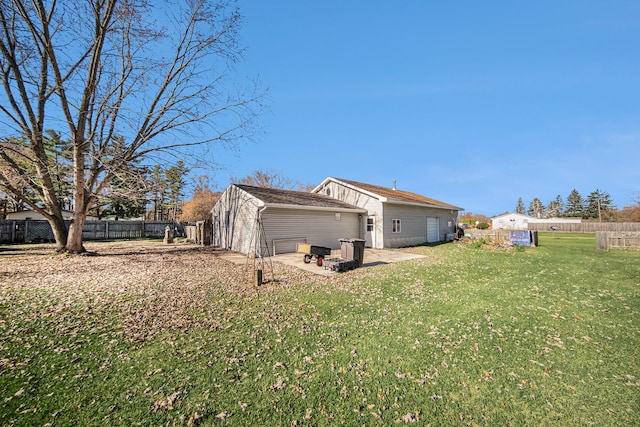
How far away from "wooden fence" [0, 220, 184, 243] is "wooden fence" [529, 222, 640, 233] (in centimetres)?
5410

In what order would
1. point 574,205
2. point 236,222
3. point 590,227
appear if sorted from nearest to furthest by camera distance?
point 236,222 < point 590,227 < point 574,205

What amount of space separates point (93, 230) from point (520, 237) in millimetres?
34217

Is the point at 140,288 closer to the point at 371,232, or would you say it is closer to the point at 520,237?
the point at 371,232

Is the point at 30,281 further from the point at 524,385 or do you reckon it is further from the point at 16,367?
the point at 524,385

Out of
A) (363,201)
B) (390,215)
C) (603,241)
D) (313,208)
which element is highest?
(363,201)

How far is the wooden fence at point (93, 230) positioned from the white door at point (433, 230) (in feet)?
81.1

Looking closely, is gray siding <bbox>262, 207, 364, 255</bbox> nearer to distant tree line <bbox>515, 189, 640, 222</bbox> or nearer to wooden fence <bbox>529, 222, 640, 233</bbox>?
wooden fence <bbox>529, 222, 640, 233</bbox>

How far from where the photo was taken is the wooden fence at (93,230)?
18.3 m

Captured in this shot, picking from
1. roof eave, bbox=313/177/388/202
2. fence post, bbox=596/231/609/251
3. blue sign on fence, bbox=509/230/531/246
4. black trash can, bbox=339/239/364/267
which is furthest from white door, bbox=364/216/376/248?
fence post, bbox=596/231/609/251

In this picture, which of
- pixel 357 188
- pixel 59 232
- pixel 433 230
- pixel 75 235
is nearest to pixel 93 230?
pixel 59 232

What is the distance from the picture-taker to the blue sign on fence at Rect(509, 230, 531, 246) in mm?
18141

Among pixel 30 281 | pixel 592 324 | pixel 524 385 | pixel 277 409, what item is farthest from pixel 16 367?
pixel 592 324

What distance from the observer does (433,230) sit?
890 inches

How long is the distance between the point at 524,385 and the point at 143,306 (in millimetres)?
6754
